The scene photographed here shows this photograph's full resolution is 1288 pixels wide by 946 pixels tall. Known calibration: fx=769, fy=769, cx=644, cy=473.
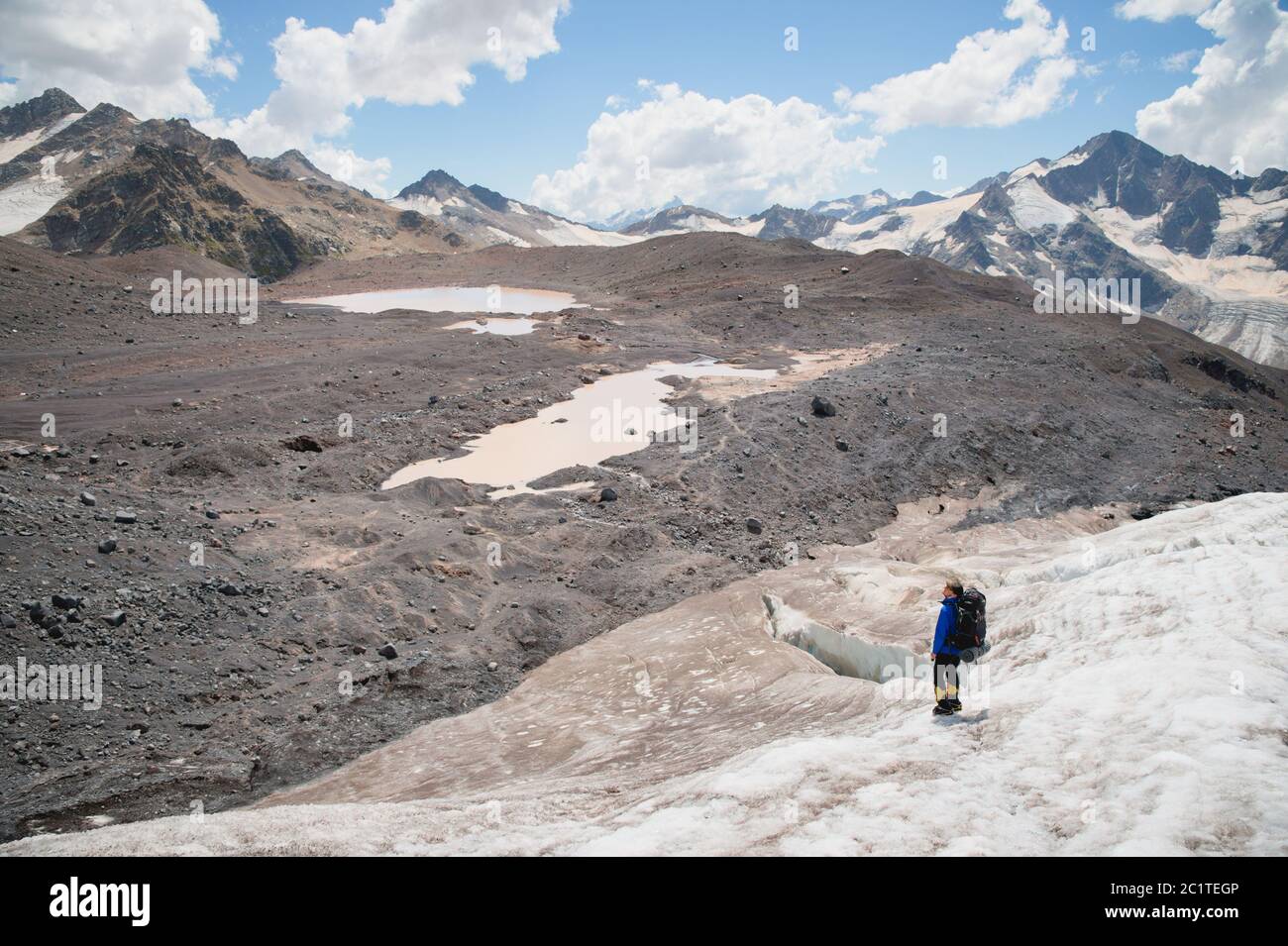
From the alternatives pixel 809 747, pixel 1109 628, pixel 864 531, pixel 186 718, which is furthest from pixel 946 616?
pixel 864 531

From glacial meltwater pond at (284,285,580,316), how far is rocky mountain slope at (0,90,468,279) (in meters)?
29.1

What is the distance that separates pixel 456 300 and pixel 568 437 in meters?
28.3

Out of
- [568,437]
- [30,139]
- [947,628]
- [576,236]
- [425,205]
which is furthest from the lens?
[425,205]

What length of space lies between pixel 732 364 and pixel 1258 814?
87.6ft

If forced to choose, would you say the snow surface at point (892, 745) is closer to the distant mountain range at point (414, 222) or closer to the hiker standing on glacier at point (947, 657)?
the hiker standing on glacier at point (947, 657)

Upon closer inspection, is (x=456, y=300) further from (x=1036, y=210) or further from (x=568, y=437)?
(x=1036, y=210)

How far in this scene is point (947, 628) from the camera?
7.48 metres

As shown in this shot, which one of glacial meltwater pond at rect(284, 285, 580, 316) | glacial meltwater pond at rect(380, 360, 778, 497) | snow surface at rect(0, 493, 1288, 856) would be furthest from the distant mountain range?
snow surface at rect(0, 493, 1288, 856)

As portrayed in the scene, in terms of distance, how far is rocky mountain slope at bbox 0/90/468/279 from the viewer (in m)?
69.1

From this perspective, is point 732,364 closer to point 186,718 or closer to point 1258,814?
point 186,718

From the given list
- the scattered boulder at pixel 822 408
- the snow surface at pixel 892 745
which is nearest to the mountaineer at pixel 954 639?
the snow surface at pixel 892 745

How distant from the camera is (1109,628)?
8719 millimetres

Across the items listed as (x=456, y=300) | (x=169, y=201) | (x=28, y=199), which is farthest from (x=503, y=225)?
(x=456, y=300)

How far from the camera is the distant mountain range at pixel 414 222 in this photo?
70688 millimetres
